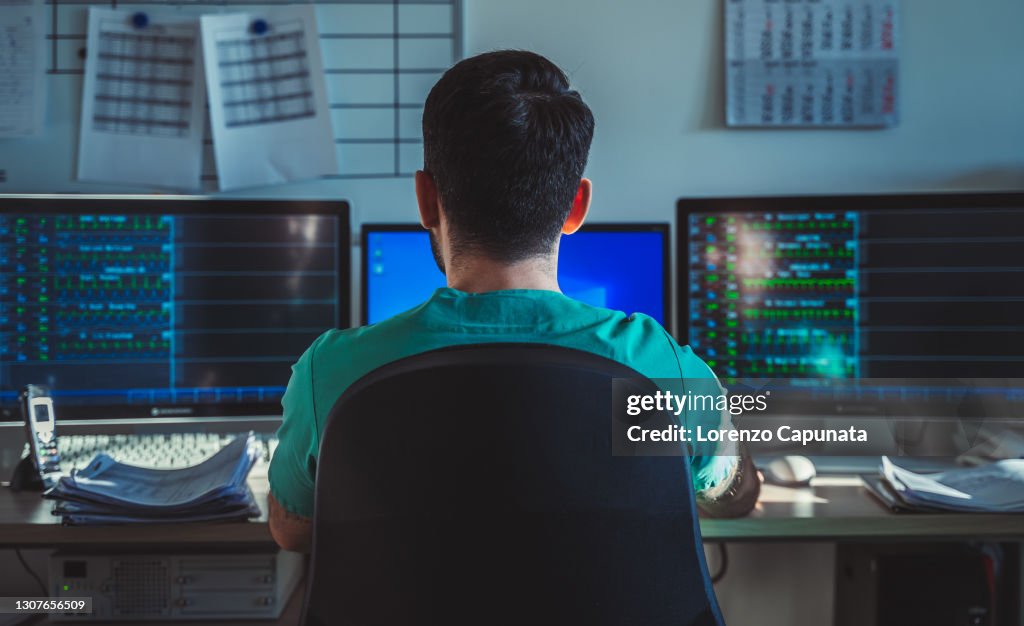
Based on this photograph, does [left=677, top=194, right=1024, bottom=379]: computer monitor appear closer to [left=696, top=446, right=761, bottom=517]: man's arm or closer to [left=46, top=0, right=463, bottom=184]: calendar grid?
→ [left=696, top=446, right=761, bottom=517]: man's arm

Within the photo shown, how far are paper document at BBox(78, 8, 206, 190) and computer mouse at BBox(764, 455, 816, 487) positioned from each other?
1.33 m

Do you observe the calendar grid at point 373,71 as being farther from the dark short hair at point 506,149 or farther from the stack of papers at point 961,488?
the stack of papers at point 961,488

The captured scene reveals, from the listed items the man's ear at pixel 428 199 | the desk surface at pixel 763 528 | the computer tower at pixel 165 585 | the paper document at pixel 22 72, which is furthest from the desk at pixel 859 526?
the paper document at pixel 22 72

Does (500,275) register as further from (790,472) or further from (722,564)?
(722,564)

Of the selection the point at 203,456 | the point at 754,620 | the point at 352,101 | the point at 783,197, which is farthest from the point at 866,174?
the point at 203,456

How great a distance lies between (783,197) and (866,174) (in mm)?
368

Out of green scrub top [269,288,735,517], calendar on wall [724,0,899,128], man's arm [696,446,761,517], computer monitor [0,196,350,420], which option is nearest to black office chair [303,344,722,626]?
green scrub top [269,288,735,517]

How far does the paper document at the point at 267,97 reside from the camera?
169 cm

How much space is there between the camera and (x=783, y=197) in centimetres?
153

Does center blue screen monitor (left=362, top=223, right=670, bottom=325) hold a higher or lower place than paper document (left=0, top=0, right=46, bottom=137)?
lower

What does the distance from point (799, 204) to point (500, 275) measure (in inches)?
36.0

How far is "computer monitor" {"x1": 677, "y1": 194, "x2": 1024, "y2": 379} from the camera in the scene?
1.50m

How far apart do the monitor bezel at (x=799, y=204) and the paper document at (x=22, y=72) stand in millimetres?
1357

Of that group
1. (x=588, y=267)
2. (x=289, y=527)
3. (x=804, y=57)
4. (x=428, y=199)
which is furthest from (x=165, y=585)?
(x=804, y=57)
